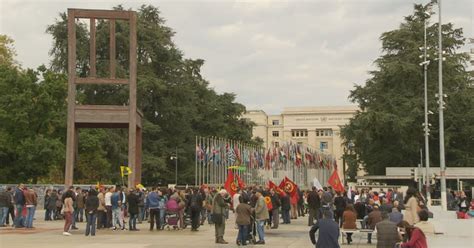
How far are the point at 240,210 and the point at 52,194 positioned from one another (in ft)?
47.2

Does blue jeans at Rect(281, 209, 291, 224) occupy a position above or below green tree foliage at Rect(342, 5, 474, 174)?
below

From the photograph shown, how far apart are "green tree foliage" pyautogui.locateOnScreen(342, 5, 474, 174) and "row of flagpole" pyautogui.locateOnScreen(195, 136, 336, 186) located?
5736 mm

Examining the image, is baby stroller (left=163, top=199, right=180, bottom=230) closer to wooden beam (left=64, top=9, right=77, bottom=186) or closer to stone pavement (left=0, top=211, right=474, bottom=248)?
stone pavement (left=0, top=211, right=474, bottom=248)

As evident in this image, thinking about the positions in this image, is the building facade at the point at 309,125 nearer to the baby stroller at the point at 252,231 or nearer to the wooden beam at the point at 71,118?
the wooden beam at the point at 71,118

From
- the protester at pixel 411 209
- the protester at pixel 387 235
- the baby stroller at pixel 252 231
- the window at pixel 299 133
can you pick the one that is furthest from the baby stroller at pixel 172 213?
the window at pixel 299 133

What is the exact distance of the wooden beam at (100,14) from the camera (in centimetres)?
3512

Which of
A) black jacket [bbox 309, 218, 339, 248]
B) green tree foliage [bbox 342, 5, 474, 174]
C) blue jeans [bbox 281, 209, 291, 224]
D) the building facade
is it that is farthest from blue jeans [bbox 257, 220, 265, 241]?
the building facade

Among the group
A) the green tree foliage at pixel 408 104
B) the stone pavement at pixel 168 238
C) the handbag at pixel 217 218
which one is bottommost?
the stone pavement at pixel 168 238

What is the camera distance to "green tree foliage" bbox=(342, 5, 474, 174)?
2463 inches

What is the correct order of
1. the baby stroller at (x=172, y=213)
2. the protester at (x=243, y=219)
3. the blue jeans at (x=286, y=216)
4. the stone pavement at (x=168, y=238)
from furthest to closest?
the blue jeans at (x=286, y=216) < the baby stroller at (x=172, y=213) < the protester at (x=243, y=219) < the stone pavement at (x=168, y=238)

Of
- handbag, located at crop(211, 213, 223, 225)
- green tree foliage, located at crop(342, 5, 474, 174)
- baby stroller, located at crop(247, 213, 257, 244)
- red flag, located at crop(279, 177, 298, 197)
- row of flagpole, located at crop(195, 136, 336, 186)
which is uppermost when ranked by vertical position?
green tree foliage, located at crop(342, 5, 474, 174)

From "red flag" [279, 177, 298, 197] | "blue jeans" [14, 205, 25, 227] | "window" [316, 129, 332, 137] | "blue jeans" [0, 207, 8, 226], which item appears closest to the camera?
"blue jeans" [14, 205, 25, 227]

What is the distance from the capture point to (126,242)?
67.2ft

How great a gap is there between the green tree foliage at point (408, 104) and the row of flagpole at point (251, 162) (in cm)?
574
